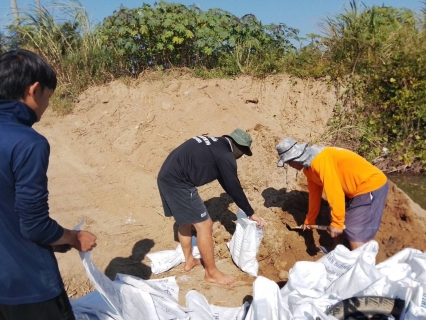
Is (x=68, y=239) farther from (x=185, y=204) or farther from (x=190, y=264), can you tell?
(x=190, y=264)

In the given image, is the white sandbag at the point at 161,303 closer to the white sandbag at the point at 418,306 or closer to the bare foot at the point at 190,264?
the bare foot at the point at 190,264

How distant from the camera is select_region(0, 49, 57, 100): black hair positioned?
175 cm

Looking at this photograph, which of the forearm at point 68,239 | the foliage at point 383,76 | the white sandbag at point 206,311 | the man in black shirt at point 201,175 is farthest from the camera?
the foliage at point 383,76

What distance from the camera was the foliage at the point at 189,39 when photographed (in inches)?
350

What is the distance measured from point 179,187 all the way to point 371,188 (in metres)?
1.68

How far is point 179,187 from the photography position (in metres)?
3.75

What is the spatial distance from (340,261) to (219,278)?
131cm

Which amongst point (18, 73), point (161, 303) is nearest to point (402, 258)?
point (161, 303)

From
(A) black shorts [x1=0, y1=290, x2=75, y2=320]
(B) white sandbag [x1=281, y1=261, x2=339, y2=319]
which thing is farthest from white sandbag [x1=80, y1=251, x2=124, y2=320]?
(B) white sandbag [x1=281, y1=261, x2=339, y2=319]

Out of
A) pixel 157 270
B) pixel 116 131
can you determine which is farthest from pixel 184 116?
pixel 157 270

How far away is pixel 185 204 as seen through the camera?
378cm

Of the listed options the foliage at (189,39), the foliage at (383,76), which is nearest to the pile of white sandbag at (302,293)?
the foliage at (383,76)

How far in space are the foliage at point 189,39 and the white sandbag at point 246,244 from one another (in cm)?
546

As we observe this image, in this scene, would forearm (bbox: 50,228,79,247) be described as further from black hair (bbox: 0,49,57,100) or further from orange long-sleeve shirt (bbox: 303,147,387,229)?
orange long-sleeve shirt (bbox: 303,147,387,229)
